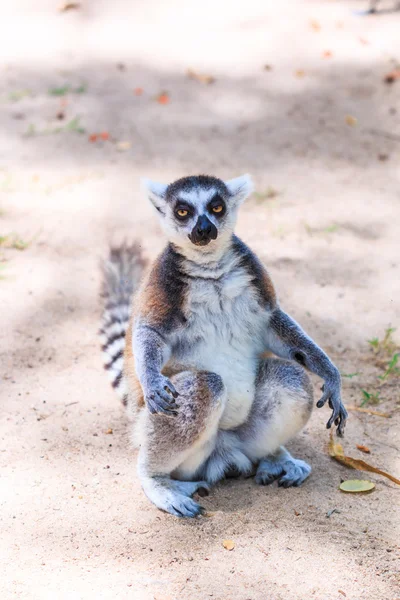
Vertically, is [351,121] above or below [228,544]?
above

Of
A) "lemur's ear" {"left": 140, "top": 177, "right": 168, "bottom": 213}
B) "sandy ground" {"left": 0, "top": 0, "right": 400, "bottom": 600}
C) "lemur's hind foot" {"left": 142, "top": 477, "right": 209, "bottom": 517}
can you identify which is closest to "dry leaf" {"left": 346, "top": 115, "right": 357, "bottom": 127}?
"sandy ground" {"left": 0, "top": 0, "right": 400, "bottom": 600}

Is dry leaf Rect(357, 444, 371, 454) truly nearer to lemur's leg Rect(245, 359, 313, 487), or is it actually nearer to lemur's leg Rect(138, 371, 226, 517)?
lemur's leg Rect(245, 359, 313, 487)

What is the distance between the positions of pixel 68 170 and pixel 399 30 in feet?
13.6

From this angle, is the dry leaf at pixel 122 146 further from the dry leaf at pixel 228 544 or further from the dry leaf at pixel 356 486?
the dry leaf at pixel 228 544

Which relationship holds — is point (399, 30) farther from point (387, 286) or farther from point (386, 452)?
point (386, 452)

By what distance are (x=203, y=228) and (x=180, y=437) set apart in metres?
0.87

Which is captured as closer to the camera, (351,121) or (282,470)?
(282,470)

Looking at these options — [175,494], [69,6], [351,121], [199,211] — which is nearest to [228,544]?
[175,494]

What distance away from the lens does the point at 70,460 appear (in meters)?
3.40

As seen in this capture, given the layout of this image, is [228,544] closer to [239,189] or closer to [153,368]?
[153,368]

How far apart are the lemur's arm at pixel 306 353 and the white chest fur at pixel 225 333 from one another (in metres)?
0.15

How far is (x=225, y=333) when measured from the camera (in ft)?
10.6

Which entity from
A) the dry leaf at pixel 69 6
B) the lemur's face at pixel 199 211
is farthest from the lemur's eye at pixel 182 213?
the dry leaf at pixel 69 6

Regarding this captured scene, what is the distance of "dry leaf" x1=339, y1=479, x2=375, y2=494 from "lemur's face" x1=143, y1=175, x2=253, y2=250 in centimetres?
120
